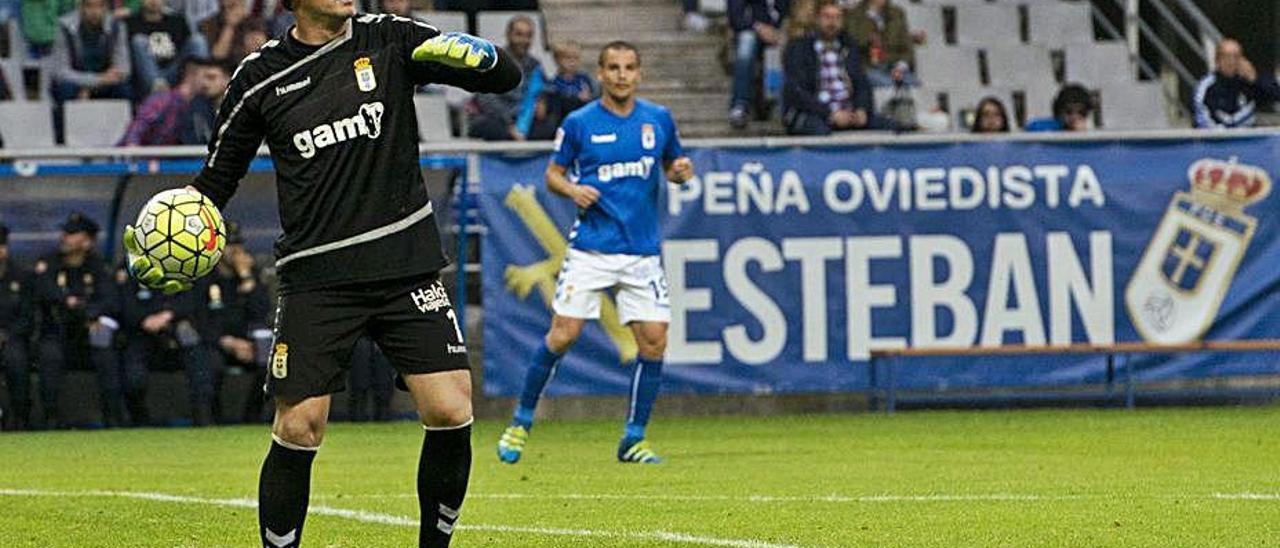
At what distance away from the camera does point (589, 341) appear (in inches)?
693

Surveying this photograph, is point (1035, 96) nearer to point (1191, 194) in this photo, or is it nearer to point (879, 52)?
point (879, 52)

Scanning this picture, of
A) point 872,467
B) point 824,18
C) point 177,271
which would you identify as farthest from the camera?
point 824,18

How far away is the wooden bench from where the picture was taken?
17500 millimetres

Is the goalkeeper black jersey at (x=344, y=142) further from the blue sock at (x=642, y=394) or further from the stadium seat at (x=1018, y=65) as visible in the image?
the stadium seat at (x=1018, y=65)

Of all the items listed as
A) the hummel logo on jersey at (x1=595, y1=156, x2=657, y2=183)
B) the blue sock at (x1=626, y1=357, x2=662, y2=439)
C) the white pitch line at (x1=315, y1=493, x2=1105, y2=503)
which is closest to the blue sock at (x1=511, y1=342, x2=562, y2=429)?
the blue sock at (x1=626, y1=357, x2=662, y2=439)

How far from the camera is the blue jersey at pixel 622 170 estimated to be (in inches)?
515

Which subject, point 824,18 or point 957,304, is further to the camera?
point 824,18

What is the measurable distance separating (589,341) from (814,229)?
180cm

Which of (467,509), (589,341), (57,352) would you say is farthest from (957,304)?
(467,509)

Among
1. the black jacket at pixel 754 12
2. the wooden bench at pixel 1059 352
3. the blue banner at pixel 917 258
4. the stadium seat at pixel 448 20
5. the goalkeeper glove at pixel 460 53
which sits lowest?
the wooden bench at pixel 1059 352

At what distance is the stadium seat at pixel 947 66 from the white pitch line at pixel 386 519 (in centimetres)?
1234

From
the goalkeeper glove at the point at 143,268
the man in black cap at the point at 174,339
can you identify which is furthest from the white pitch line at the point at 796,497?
the man in black cap at the point at 174,339

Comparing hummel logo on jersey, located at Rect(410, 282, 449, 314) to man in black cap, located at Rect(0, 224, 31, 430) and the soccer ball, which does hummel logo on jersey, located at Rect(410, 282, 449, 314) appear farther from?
man in black cap, located at Rect(0, 224, 31, 430)

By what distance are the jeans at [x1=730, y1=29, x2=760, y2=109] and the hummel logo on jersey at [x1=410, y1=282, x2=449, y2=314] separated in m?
13.8
